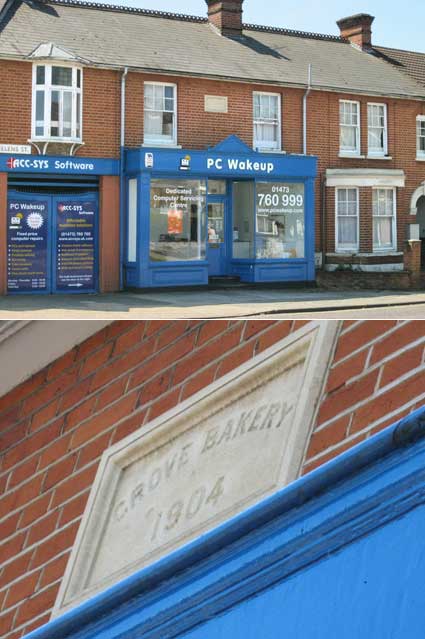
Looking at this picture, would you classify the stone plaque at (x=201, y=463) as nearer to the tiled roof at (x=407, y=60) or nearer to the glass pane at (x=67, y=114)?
the glass pane at (x=67, y=114)

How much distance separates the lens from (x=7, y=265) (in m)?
17.5

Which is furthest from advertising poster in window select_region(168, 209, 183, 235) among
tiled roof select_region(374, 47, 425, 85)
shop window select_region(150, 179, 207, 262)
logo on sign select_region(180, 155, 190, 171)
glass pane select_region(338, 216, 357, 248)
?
tiled roof select_region(374, 47, 425, 85)

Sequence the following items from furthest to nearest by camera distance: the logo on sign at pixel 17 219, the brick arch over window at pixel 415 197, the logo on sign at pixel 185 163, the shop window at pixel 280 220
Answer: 1. the brick arch over window at pixel 415 197
2. the shop window at pixel 280 220
3. the logo on sign at pixel 185 163
4. the logo on sign at pixel 17 219

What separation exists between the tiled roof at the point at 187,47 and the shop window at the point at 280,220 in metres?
2.70

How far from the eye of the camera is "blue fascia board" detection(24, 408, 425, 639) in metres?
1.96

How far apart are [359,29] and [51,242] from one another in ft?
44.2

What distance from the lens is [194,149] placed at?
63.6 feet

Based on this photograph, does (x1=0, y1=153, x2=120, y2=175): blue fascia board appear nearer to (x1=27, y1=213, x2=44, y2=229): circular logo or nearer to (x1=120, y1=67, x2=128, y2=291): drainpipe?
(x1=120, y1=67, x2=128, y2=291): drainpipe

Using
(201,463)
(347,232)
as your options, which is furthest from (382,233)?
(201,463)

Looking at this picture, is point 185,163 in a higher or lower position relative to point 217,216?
higher

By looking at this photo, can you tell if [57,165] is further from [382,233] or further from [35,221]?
[382,233]

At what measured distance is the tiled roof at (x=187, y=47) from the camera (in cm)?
1894

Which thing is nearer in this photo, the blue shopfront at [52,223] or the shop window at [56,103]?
the blue shopfront at [52,223]

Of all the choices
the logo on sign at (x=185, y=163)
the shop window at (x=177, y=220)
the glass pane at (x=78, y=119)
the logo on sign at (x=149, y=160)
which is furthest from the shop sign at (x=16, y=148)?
the logo on sign at (x=185, y=163)
